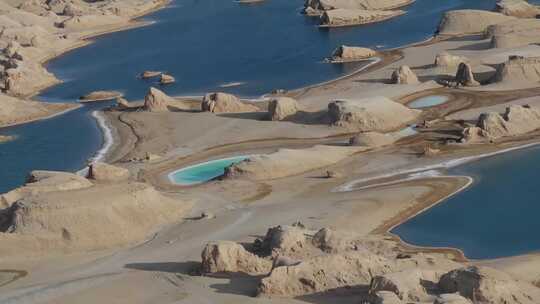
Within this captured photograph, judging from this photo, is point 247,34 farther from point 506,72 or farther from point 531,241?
point 531,241

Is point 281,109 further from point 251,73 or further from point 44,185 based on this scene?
point 44,185

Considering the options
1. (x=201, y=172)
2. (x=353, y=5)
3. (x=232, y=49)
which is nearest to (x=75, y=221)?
(x=201, y=172)

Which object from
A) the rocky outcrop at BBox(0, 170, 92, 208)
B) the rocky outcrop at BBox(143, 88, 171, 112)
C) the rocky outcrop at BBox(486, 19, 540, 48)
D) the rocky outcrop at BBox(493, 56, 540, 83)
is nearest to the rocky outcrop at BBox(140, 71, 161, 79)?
the rocky outcrop at BBox(143, 88, 171, 112)

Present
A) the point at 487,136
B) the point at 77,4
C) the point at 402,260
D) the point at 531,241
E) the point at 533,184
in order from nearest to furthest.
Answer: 1. the point at 402,260
2. the point at 531,241
3. the point at 533,184
4. the point at 487,136
5. the point at 77,4

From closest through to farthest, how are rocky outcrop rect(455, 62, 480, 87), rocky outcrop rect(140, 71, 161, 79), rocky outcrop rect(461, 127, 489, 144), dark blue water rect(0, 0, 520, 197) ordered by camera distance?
rocky outcrop rect(461, 127, 489, 144)
dark blue water rect(0, 0, 520, 197)
rocky outcrop rect(455, 62, 480, 87)
rocky outcrop rect(140, 71, 161, 79)

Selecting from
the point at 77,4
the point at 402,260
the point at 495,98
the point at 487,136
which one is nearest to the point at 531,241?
the point at 402,260

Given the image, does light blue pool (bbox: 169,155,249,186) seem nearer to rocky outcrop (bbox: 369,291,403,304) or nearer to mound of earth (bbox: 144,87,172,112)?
mound of earth (bbox: 144,87,172,112)
